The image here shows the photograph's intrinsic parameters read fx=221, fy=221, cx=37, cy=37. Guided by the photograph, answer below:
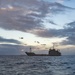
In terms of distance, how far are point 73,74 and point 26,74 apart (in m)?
10.7

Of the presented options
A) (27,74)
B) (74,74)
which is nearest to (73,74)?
(74,74)

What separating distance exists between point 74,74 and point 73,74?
0.73 feet

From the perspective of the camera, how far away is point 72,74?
4950 centimetres

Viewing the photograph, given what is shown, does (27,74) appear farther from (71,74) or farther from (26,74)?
(71,74)

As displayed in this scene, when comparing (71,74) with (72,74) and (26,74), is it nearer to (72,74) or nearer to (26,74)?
(72,74)

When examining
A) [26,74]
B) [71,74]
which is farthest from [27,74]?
[71,74]

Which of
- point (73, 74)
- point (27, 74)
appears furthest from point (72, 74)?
point (27, 74)

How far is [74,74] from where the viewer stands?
1944 inches

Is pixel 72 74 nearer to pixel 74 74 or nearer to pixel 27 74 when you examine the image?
pixel 74 74

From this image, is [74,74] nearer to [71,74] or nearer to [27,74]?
[71,74]

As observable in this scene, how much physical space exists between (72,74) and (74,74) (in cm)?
45

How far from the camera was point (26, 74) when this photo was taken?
51.2 metres

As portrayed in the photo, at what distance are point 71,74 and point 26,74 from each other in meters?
10.3

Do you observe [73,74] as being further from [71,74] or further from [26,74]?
[26,74]
